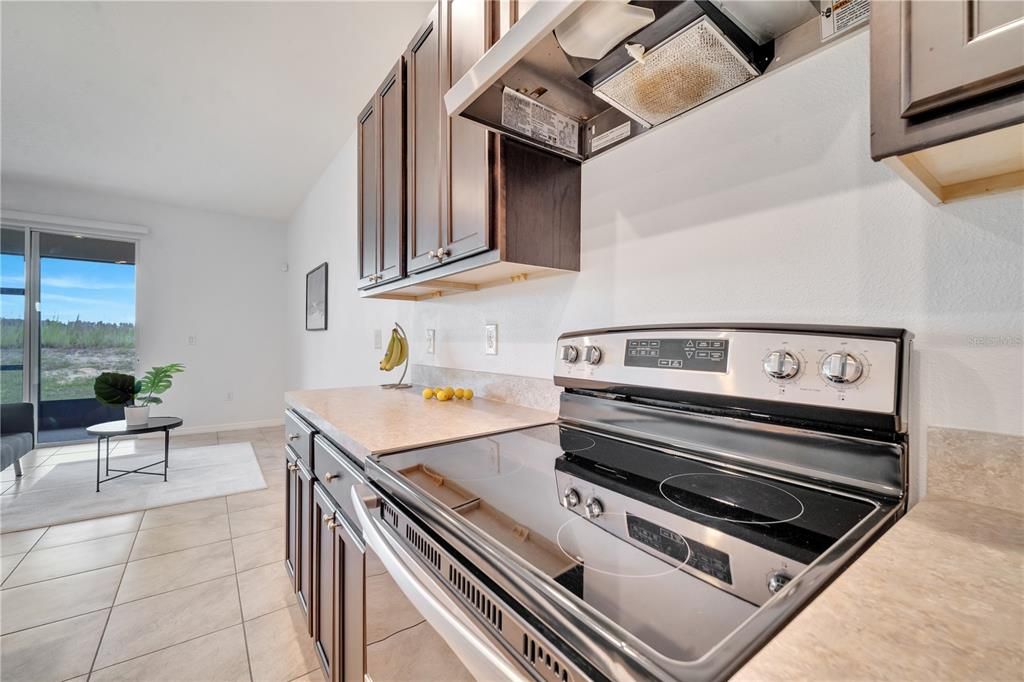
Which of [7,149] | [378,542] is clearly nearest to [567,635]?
[378,542]

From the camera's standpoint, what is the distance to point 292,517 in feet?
5.87

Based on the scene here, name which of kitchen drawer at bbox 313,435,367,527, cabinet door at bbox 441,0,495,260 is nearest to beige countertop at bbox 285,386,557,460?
kitchen drawer at bbox 313,435,367,527

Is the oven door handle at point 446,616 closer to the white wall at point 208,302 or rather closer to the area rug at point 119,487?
the area rug at point 119,487

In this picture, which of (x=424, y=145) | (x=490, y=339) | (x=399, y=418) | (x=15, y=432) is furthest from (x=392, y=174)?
(x=15, y=432)

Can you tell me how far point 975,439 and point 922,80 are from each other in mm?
532

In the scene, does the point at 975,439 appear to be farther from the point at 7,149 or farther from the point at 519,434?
the point at 7,149

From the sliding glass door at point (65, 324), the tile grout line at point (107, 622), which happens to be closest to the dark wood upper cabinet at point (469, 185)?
the tile grout line at point (107, 622)

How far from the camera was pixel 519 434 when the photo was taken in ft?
3.61

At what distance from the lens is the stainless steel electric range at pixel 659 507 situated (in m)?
0.39

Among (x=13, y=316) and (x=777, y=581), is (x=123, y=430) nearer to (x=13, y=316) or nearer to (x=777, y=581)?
(x=13, y=316)

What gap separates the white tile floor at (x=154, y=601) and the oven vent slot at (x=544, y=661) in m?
1.49

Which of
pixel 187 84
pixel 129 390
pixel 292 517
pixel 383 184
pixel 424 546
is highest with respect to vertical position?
pixel 187 84

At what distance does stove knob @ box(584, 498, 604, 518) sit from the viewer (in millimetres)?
622

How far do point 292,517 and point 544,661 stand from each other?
176 cm
